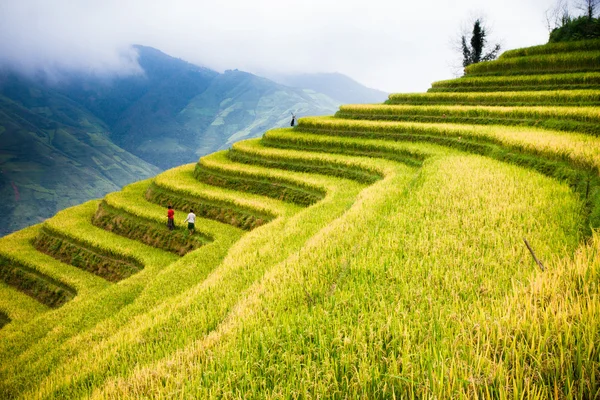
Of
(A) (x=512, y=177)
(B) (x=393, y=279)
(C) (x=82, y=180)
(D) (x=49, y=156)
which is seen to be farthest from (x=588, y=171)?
(D) (x=49, y=156)

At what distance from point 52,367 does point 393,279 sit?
653 cm

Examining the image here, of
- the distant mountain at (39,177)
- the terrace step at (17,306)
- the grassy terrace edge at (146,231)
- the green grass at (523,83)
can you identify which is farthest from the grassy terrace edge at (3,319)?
the distant mountain at (39,177)

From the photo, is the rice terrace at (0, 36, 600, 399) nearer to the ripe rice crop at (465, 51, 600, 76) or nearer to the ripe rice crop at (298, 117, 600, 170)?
the ripe rice crop at (298, 117, 600, 170)

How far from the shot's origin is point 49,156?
168125mm

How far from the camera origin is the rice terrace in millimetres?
2131

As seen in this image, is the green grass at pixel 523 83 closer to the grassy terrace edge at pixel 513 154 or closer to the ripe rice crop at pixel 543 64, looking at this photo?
the ripe rice crop at pixel 543 64

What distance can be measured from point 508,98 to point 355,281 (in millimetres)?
18925

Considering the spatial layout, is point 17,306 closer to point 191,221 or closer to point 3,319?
point 3,319

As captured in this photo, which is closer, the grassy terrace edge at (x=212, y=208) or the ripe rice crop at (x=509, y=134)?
the ripe rice crop at (x=509, y=134)

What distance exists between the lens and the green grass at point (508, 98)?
15.2 m

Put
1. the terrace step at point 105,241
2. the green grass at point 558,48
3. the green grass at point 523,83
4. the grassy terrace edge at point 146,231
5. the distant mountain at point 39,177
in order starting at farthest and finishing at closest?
the distant mountain at point 39,177, the green grass at point 558,48, the green grass at point 523,83, the grassy terrace edge at point 146,231, the terrace step at point 105,241

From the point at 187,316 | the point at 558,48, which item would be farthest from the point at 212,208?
the point at 558,48

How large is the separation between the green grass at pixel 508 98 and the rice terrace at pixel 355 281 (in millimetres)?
187

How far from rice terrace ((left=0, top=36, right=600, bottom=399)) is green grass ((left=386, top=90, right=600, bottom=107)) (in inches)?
7.3
